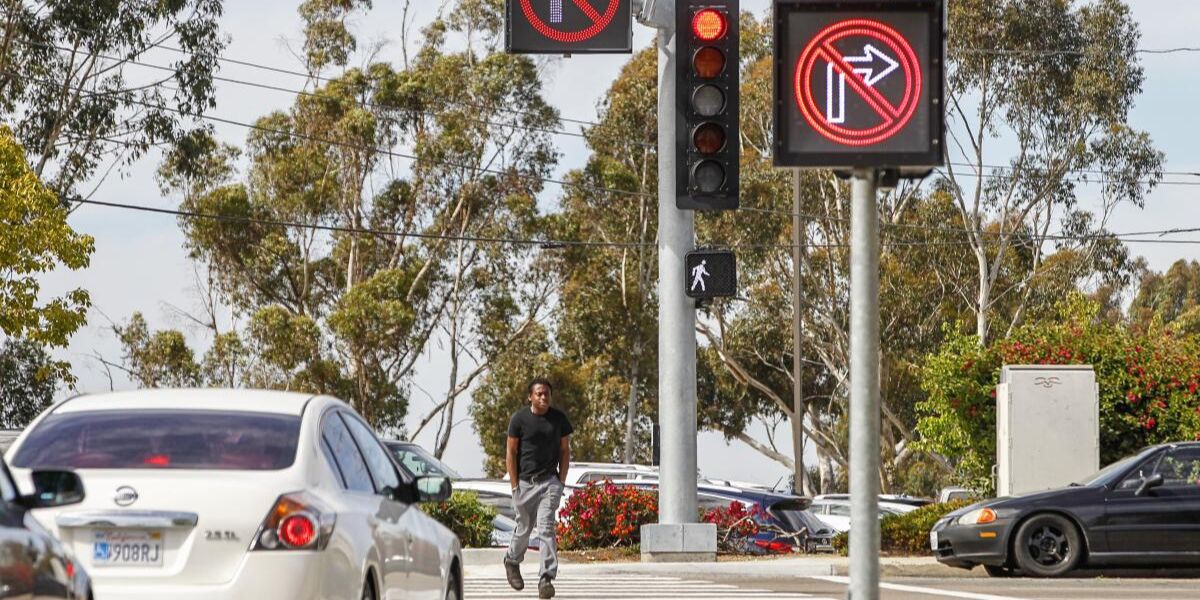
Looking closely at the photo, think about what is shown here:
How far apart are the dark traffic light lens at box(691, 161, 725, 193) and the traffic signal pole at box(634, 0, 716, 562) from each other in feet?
13.2

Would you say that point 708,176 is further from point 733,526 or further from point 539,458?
point 733,526

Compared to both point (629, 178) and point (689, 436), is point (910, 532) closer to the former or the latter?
point (689, 436)

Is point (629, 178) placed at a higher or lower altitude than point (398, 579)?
higher

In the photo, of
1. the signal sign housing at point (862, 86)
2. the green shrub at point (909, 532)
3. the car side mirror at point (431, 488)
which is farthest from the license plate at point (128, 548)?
the green shrub at point (909, 532)

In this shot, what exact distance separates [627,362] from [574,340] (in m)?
1.83

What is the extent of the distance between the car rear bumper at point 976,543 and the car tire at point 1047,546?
0.14m

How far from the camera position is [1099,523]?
1900 centimetres

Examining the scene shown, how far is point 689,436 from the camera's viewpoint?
65.7ft

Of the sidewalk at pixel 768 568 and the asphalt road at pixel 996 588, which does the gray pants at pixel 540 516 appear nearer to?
the asphalt road at pixel 996 588

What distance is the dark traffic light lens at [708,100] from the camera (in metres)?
15.6

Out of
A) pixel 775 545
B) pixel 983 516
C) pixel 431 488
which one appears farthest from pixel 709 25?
pixel 775 545

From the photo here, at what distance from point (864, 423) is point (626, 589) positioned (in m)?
12.2

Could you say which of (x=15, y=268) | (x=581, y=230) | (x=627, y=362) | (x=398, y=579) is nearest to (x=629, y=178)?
(x=581, y=230)

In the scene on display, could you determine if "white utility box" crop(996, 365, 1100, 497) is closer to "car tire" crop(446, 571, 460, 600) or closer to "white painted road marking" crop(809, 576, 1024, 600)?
"white painted road marking" crop(809, 576, 1024, 600)
